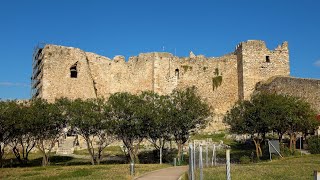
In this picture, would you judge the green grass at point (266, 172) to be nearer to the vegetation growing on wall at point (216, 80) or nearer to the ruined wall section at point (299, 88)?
the ruined wall section at point (299, 88)

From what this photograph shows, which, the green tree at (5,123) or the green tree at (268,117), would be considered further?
the green tree at (268,117)

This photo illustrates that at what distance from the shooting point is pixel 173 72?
2267 inches

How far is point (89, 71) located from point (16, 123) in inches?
848

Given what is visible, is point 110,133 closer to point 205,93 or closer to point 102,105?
point 102,105

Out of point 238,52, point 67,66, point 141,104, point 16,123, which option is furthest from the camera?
point 238,52

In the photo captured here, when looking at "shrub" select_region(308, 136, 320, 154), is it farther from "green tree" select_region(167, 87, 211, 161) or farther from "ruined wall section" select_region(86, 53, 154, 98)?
"ruined wall section" select_region(86, 53, 154, 98)

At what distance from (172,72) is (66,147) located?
61.6 feet

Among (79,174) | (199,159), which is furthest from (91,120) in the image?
(199,159)

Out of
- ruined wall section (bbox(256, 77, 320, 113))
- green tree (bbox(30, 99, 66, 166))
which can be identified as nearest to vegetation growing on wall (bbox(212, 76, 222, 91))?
ruined wall section (bbox(256, 77, 320, 113))

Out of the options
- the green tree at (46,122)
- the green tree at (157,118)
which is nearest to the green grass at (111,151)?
the green tree at (46,122)

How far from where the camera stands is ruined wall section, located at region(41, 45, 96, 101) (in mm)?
50531

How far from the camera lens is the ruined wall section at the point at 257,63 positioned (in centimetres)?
5409

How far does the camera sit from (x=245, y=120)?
3691cm

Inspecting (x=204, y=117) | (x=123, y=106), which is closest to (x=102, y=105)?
(x=123, y=106)
